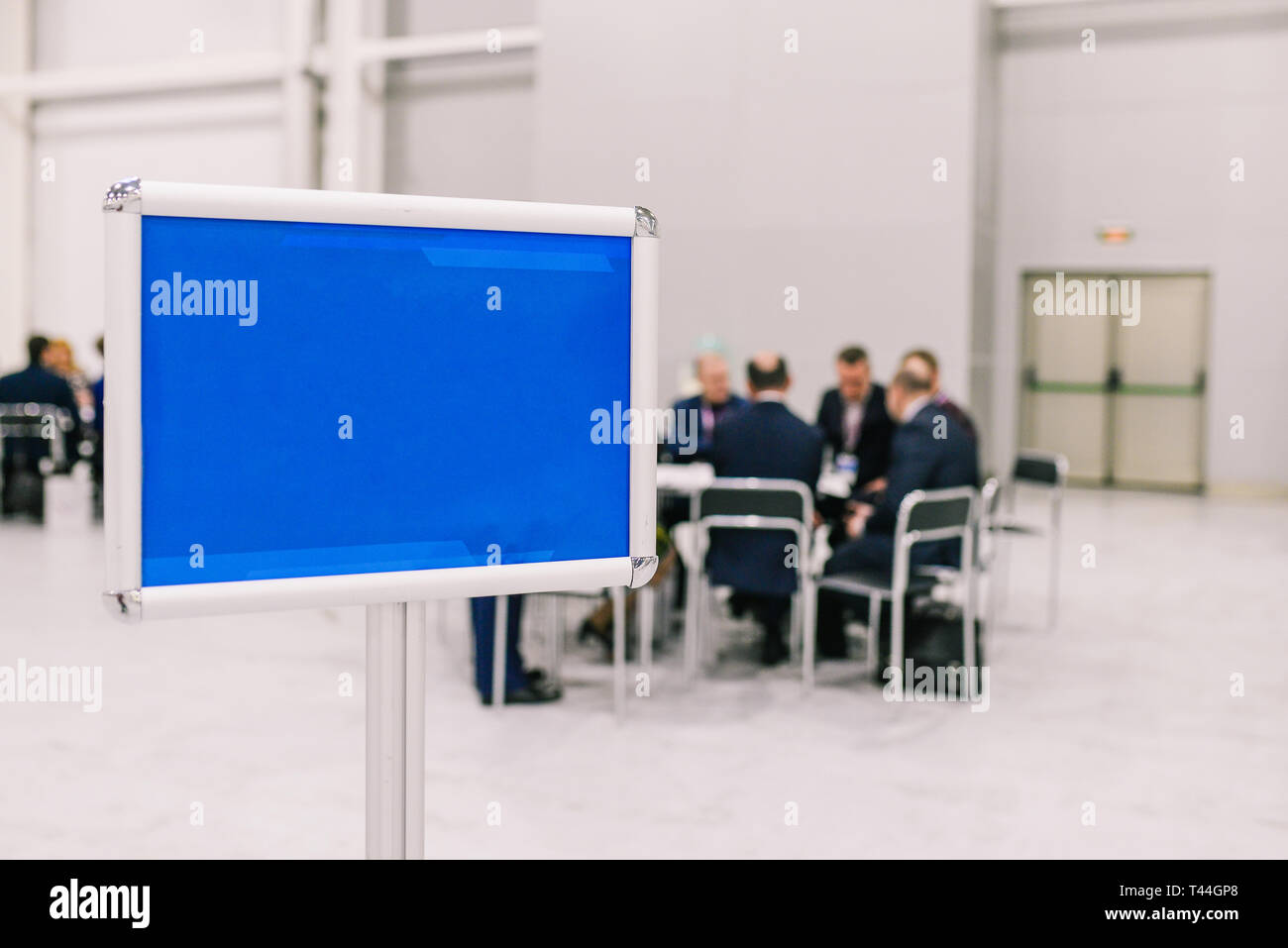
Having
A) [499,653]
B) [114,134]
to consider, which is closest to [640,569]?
[499,653]

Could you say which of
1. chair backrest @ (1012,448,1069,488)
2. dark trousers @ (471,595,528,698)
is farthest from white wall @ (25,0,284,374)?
dark trousers @ (471,595,528,698)

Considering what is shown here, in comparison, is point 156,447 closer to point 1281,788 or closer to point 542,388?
point 542,388

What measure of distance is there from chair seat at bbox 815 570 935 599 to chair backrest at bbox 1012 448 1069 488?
1623 mm

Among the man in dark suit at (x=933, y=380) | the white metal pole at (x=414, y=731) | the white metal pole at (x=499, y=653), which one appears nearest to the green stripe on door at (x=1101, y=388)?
the man in dark suit at (x=933, y=380)

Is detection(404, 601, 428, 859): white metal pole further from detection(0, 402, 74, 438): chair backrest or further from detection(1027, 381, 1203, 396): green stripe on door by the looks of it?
detection(1027, 381, 1203, 396): green stripe on door

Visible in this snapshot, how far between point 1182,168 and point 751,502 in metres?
8.90

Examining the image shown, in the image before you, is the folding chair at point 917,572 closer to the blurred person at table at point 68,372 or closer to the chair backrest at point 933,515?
the chair backrest at point 933,515

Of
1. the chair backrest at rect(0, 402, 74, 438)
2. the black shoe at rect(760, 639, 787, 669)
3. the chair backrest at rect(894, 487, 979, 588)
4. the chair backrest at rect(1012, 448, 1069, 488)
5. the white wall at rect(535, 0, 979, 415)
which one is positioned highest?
the white wall at rect(535, 0, 979, 415)

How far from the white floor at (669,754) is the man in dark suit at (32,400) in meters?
3.07

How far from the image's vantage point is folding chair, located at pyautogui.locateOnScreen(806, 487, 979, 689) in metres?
4.60

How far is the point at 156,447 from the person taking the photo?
3.70 feet

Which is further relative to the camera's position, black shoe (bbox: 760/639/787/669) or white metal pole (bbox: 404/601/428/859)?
black shoe (bbox: 760/639/787/669)

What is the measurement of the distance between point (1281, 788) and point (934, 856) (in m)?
1.31
